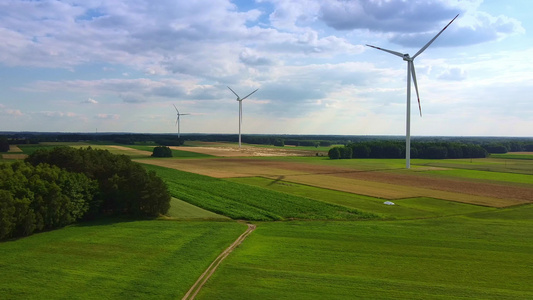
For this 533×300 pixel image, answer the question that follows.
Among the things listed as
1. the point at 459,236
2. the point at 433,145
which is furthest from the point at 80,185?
the point at 433,145

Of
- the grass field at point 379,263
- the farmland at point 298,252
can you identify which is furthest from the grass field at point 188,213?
the grass field at point 379,263

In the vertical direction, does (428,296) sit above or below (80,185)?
below

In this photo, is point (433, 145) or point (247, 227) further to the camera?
point (433, 145)

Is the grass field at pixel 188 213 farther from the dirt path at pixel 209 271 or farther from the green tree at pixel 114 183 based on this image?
the dirt path at pixel 209 271

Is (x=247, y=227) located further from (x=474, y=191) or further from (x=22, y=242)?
(x=474, y=191)

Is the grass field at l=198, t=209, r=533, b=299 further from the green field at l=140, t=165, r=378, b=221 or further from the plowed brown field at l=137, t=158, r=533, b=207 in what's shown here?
the plowed brown field at l=137, t=158, r=533, b=207

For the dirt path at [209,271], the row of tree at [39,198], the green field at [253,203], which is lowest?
the dirt path at [209,271]

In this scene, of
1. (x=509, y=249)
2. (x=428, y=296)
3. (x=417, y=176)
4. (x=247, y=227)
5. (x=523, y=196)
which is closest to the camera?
(x=428, y=296)
